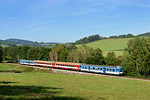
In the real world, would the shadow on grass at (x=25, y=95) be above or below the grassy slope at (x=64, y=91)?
above

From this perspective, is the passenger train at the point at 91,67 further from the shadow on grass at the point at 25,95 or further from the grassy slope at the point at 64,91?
the shadow on grass at the point at 25,95

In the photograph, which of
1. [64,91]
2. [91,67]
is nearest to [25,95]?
[64,91]

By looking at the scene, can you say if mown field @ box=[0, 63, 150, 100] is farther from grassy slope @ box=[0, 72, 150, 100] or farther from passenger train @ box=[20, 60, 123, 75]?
passenger train @ box=[20, 60, 123, 75]

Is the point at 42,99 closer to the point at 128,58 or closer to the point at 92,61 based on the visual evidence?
Answer: the point at 128,58

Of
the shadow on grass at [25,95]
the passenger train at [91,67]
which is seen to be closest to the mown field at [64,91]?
the shadow on grass at [25,95]

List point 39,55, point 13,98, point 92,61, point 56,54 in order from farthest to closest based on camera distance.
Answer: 1. point 39,55
2. point 56,54
3. point 92,61
4. point 13,98

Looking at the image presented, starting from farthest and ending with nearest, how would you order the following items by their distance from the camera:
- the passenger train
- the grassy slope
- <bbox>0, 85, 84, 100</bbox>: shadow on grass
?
the passenger train, the grassy slope, <bbox>0, 85, 84, 100</bbox>: shadow on grass

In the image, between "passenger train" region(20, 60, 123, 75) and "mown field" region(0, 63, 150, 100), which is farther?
"passenger train" region(20, 60, 123, 75)

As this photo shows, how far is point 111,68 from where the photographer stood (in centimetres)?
4131

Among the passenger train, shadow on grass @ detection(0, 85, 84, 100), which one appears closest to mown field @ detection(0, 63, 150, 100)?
shadow on grass @ detection(0, 85, 84, 100)

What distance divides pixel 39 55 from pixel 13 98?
310 feet

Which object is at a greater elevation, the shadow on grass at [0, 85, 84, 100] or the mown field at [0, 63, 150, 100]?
the shadow on grass at [0, 85, 84, 100]

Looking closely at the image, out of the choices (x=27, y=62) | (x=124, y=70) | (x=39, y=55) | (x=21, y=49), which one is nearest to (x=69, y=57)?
(x=27, y=62)

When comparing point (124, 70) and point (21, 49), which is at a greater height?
point (21, 49)
